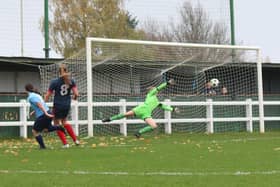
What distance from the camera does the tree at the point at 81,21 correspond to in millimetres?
43281

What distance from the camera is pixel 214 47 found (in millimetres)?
22547

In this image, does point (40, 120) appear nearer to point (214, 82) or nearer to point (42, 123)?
point (42, 123)

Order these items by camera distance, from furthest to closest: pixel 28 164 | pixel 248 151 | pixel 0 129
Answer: pixel 0 129 → pixel 248 151 → pixel 28 164

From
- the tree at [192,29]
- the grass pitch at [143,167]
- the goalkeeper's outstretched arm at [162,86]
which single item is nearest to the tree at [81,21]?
the tree at [192,29]

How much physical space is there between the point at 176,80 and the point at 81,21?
66.1 ft

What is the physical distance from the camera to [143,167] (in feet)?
31.6

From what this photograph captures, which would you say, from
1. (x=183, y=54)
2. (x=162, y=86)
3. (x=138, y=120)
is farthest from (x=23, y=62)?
(x=162, y=86)

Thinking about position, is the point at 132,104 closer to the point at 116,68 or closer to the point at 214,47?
the point at 116,68

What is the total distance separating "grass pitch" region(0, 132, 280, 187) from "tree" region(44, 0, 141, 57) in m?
30.4

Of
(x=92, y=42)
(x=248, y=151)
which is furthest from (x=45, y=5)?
(x=248, y=151)

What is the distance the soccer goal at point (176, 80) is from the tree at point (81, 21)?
60.5 feet

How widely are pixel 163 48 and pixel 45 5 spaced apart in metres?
4.63

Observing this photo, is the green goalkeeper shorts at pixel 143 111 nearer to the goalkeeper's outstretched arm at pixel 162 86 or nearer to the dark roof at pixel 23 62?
the goalkeeper's outstretched arm at pixel 162 86

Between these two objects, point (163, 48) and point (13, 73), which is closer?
point (163, 48)
